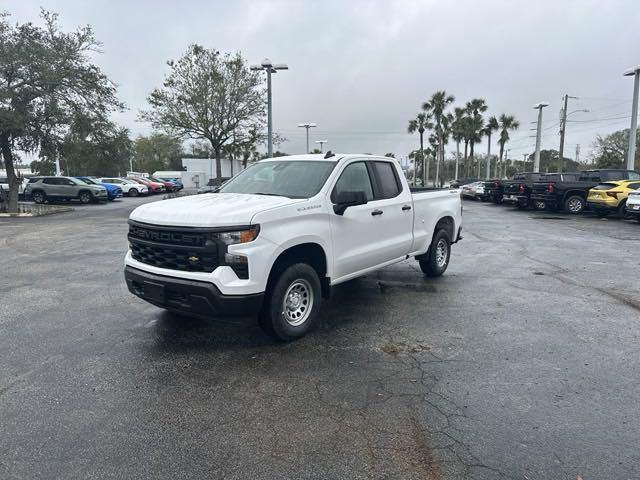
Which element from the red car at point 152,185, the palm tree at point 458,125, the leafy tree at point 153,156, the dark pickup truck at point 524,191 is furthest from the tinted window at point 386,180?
the leafy tree at point 153,156

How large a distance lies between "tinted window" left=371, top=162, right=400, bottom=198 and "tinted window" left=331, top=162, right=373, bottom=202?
0.69 ft

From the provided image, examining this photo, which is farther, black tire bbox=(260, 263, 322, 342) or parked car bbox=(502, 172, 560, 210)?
parked car bbox=(502, 172, 560, 210)

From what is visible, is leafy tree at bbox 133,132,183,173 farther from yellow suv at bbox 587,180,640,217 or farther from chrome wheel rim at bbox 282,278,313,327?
chrome wheel rim at bbox 282,278,313,327

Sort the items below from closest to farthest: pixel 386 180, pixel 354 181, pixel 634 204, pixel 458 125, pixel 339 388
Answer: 1. pixel 339 388
2. pixel 354 181
3. pixel 386 180
4. pixel 634 204
5. pixel 458 125

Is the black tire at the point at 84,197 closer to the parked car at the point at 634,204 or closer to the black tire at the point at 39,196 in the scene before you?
the black tire at the point at 39,196

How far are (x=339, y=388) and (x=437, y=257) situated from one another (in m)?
4.41

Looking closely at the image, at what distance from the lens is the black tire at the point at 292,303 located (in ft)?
14.7

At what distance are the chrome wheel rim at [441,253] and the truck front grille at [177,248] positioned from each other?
4.58 m

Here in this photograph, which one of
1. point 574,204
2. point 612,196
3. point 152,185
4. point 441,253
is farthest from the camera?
point 152,185

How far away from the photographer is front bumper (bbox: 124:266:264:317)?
4102 millimetres

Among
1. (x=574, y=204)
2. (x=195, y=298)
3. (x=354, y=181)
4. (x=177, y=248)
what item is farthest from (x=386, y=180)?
(x=574, y=204)

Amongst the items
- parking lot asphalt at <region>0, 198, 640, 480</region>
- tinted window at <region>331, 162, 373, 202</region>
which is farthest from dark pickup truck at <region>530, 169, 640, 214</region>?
tinted window at <region>331, 162, 373, 202</region>

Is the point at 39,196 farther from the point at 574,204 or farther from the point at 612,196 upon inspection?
the point at 612,196

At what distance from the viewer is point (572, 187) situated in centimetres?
2027
